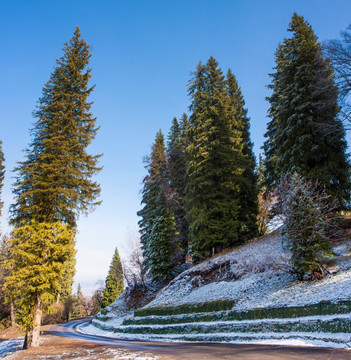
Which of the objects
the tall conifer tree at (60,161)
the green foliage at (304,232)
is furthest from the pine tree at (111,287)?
the green foliage at (304,232)

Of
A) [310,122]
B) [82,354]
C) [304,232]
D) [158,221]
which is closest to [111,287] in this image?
[158,221]

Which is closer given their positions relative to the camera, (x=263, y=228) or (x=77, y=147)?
(x=77, y=147)

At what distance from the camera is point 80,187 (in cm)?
1664

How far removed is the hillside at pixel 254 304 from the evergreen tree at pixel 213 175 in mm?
2164

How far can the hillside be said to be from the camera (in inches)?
339

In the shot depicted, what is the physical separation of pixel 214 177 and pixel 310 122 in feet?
30.0

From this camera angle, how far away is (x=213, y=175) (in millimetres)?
22625

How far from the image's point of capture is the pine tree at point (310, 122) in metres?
16.3

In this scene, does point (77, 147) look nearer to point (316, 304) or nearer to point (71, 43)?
point (71, 43)

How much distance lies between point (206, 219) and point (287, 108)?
10.8 m

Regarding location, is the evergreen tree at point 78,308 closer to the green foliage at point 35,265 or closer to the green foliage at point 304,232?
the green foliage at point 35,265

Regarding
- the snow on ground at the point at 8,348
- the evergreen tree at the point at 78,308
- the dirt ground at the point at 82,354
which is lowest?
the evergreen tree at the point at 78,308

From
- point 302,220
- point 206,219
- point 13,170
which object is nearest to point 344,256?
point 302,220

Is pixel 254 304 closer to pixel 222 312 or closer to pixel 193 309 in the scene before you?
pixel 222 312
